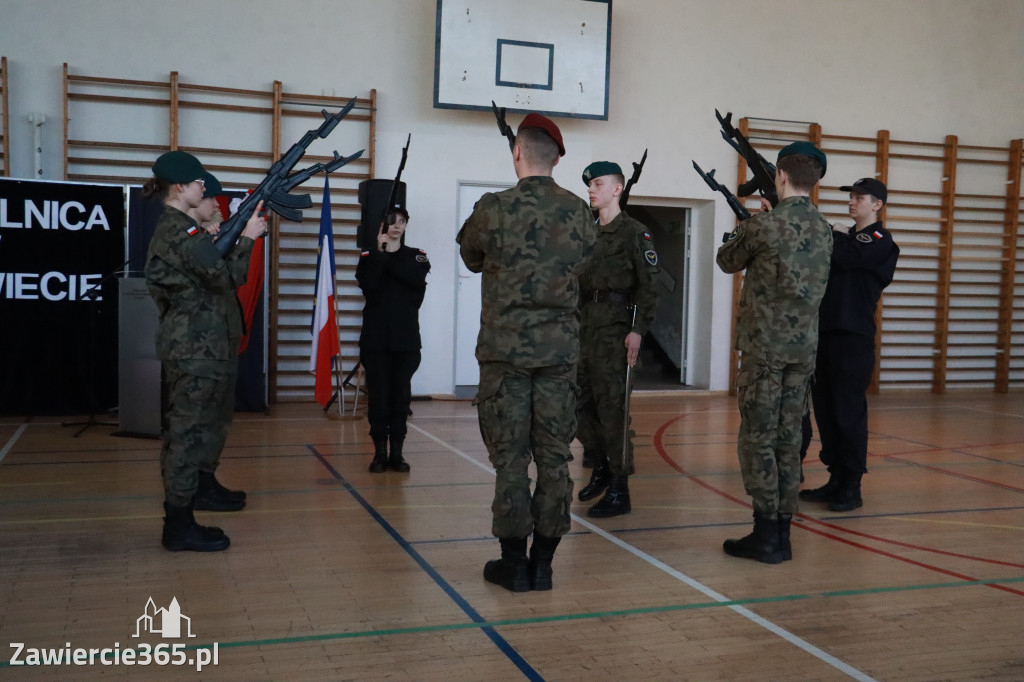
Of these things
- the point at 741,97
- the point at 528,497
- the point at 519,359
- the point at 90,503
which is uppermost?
the point at 741,97

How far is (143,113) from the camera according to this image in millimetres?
7223

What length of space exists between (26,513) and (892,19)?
29.0 feet

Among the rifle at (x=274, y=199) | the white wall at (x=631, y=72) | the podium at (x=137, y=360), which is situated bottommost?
the podium at (x=137, y=360)

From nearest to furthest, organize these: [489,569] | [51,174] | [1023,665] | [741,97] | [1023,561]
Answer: [1023,665] < [489,569] < [1023,561] < [51,174] < [741,97]

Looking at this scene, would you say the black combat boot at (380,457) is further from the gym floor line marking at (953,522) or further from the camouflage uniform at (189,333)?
the gym floor line marking at (953,522)

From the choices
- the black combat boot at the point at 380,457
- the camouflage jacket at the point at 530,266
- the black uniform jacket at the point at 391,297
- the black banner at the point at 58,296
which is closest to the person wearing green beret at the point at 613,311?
the camouflage jacket at the point at 530,266

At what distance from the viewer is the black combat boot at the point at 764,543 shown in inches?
136

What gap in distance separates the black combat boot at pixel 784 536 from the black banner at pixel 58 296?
4.95 m

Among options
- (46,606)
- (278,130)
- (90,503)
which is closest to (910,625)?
(46,606)

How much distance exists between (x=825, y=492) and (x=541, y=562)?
204cm

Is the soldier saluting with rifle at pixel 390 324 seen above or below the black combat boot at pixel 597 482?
above

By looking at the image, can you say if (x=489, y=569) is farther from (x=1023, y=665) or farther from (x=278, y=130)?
(x=278, y=130)

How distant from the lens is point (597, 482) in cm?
440

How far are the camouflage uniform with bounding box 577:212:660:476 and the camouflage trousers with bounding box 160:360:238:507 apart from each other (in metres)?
1.56
